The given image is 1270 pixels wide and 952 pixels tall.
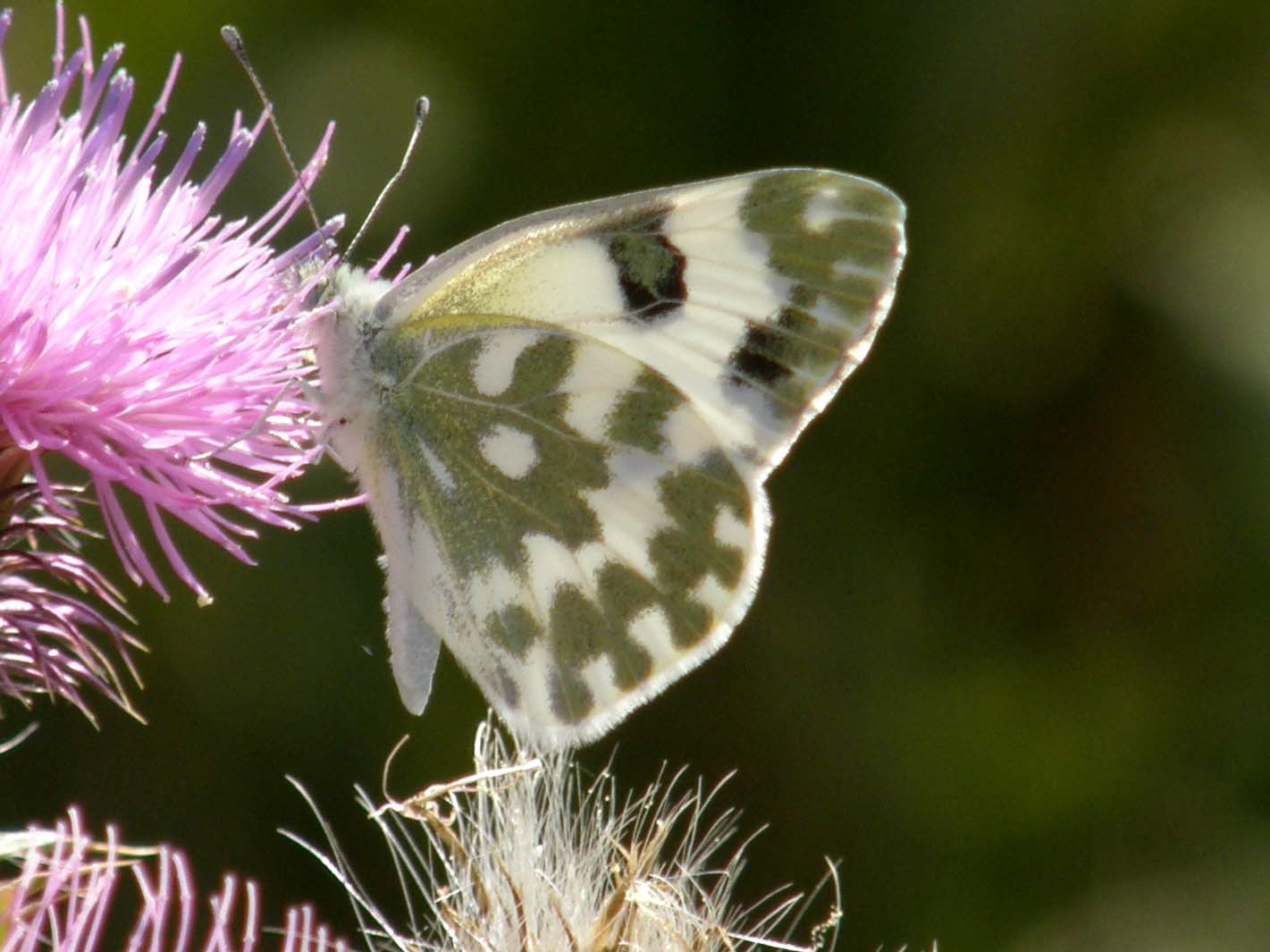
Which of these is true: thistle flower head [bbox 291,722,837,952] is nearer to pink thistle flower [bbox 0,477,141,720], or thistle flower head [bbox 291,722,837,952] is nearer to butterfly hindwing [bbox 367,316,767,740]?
butterfly hindwing [bbox 367,316,767,740]

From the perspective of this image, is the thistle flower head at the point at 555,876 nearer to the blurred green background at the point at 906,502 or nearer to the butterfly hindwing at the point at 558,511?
the butterfly hindwing at the point at 558,511

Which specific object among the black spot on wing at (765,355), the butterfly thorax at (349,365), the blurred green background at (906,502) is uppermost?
the black spot on wing at (765,355)

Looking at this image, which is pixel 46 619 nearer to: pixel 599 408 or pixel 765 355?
pixel 599 408

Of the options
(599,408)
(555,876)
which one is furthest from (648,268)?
(555,876)

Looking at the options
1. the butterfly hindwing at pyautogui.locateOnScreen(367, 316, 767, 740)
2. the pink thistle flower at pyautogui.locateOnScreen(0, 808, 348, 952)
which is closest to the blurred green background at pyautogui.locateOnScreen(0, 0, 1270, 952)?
the butterfly hindwing at pyautogui.locateOnScreen(367, 316, 767, 740)

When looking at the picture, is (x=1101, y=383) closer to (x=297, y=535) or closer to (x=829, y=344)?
(x=297, y=535)

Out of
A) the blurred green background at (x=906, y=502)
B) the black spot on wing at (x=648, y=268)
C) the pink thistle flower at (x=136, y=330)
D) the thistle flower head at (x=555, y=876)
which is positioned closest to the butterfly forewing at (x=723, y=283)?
Result: the black spot on wing at (x=648, y=268)

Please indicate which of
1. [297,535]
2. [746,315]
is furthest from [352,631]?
[746,315]
